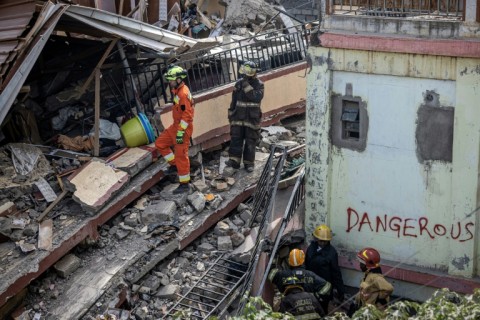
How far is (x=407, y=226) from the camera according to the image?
10.9 m

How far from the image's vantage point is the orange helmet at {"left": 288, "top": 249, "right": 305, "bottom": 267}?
1067cm

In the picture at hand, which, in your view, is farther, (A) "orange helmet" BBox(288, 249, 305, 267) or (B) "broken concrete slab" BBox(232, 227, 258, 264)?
(B) "broken concrete slab" BBox(232, 227, 258, 264)

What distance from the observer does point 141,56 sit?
1432cm

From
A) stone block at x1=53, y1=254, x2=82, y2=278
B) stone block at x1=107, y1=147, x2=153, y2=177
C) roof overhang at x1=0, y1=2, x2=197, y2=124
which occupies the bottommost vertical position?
stone block at x1=53, y1=254, x2=82, y2=278

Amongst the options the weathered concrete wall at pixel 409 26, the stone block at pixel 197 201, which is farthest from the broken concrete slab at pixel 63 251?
the weathered concrete wall at pixel 409 26

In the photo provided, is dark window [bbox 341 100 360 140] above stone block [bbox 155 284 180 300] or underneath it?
above

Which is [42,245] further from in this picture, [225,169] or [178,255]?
[225,169]

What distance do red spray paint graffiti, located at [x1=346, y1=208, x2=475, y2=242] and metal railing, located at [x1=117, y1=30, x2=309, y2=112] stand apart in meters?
4.13

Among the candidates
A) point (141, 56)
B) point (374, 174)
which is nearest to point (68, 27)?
point (141, 56)

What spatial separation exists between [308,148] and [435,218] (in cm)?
179

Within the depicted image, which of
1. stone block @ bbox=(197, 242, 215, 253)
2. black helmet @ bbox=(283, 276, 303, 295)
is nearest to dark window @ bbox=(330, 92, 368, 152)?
black helmet @ bbox=(283, 276, 303, 295)

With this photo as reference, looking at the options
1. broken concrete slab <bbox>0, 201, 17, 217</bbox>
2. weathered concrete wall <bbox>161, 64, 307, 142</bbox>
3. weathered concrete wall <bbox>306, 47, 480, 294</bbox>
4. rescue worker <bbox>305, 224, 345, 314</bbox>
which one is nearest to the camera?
weathered concrete wall <bbox>306, 47, 480, 294</bbox>

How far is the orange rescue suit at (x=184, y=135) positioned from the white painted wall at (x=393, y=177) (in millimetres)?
2554

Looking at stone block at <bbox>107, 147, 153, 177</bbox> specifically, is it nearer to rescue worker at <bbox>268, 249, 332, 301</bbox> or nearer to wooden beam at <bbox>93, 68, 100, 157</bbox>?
wooden beam at <bbox>93, 68, 100, 157</bbox>
